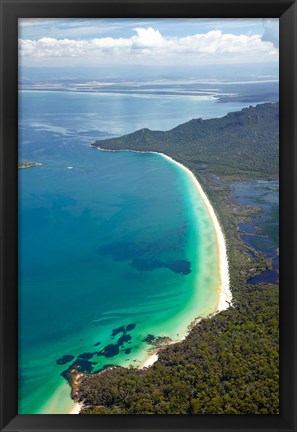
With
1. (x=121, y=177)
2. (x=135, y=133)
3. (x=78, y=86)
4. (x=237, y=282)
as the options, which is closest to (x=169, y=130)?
(x=135, y=133)

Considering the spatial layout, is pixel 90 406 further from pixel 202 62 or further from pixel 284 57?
pixel 202 62

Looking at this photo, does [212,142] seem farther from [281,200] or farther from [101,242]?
[281,200]

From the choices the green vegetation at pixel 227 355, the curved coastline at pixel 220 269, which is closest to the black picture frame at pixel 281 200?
the green vegetation at pixel 227 355

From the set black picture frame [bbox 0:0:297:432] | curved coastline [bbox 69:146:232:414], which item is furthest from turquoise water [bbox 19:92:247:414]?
black picture frame [bbox 0:0:297:432]

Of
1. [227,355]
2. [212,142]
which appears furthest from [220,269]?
[212,142]

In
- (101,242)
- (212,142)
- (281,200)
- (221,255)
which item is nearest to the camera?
(281,200)

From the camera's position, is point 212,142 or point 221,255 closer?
point 221,255

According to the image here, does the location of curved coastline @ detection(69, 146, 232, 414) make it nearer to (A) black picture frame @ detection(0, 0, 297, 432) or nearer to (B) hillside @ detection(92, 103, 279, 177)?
(B) hillside @ detection(92, 103, 279, 177)
